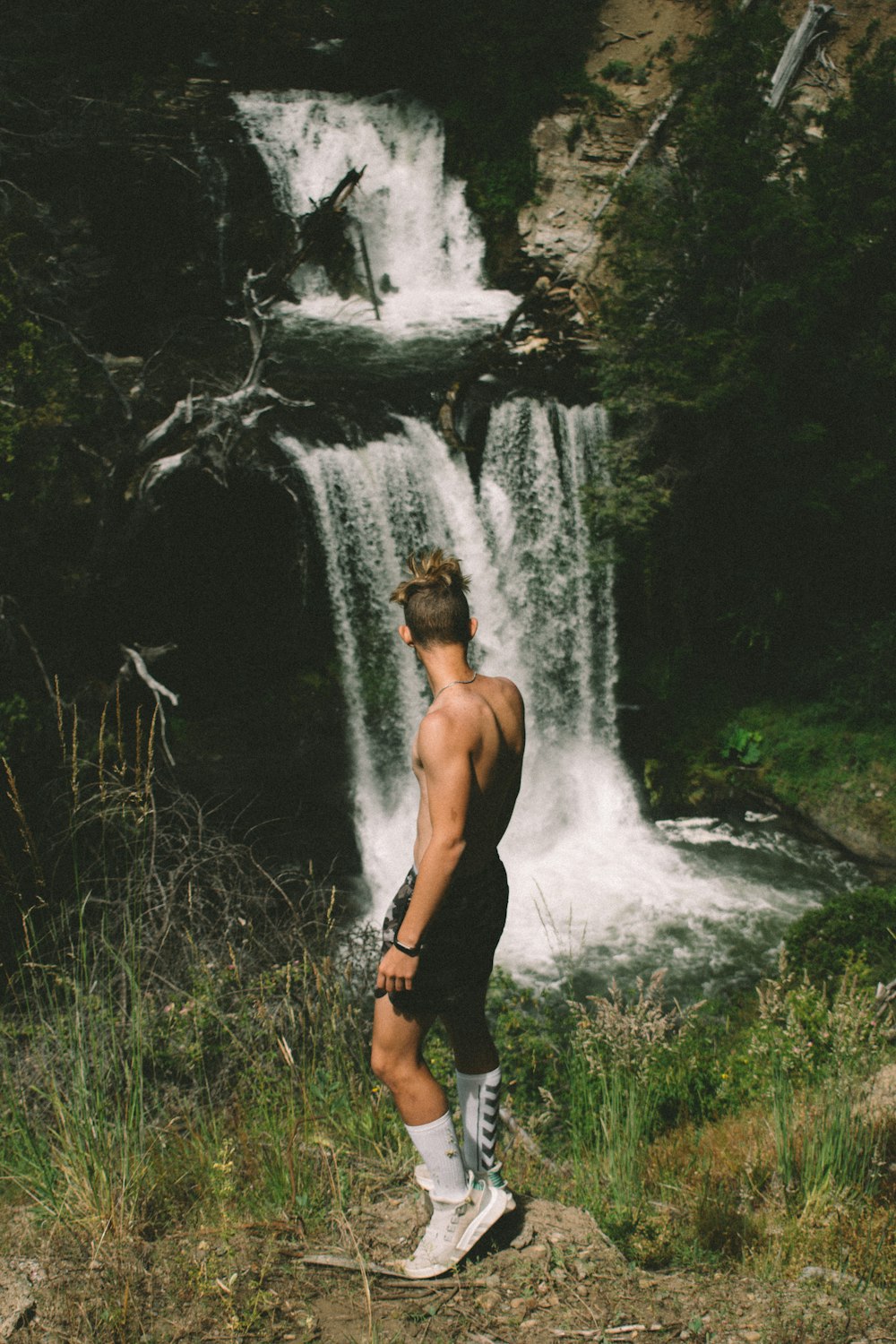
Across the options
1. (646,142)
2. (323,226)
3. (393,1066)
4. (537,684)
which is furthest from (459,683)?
(646,142)

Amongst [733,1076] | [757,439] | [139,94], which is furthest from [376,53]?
[733,1076]

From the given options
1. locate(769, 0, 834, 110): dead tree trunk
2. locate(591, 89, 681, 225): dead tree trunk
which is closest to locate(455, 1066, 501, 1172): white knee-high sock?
locate(591, 89, 681, 225): dead tree trunk

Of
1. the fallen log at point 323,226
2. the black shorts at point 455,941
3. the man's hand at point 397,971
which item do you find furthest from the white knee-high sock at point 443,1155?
the fallen log at point 323,226

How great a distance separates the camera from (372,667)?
10016mm

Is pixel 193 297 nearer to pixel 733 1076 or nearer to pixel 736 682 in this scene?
pixel 736 682

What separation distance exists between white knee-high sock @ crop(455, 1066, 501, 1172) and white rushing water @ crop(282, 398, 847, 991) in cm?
541

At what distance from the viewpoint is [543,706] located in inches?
428

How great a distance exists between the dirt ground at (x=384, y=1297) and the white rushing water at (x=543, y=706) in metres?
5.52

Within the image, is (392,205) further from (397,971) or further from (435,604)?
(397,971)

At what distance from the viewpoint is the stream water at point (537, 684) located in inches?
339

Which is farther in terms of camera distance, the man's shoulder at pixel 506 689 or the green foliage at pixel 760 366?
the green foliage at pixel 760 366

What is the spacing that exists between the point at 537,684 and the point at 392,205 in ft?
27.0

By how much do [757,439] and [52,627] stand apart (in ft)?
26.0

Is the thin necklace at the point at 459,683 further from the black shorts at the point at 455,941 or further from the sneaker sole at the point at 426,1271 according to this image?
the sneaker sole at the point at 426,1271
